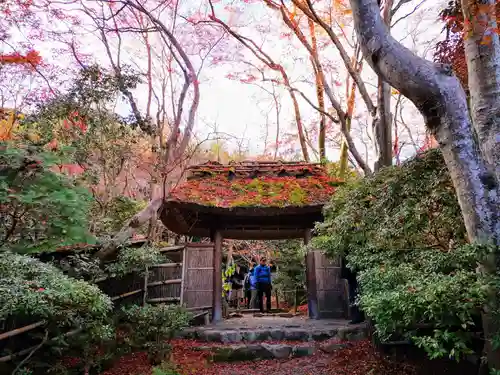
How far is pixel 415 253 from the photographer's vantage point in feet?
13.6

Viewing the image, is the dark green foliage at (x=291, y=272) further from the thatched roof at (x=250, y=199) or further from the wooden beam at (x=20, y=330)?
the wooden beam at (x=20, y=330)

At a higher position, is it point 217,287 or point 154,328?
point 217,287

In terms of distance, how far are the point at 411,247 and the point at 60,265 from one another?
5.20 meters

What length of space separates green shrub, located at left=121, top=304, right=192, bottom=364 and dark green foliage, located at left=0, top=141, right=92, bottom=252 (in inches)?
74.6

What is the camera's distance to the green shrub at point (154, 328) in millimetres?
6137

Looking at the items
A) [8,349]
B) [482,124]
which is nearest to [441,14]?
[482,124]

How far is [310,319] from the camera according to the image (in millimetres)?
9219

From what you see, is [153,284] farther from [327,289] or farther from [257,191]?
[327,289]

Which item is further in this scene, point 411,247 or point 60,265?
point 60,265

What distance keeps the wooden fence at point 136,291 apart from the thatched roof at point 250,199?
1.17 metres

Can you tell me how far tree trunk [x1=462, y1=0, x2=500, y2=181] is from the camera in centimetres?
359

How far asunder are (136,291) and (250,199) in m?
3.33

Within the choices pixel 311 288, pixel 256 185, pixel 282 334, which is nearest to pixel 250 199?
pixel 256 185

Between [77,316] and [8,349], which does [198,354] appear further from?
[8,349]
